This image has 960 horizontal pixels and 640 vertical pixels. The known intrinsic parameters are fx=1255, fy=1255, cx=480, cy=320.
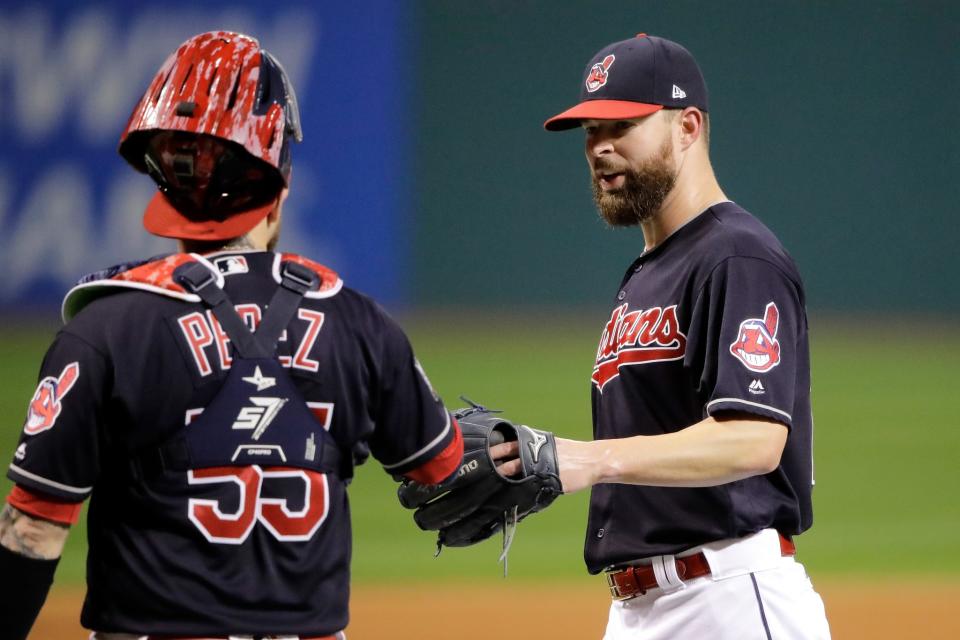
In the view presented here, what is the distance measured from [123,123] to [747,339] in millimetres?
12790

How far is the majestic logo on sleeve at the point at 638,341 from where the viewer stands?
308cm

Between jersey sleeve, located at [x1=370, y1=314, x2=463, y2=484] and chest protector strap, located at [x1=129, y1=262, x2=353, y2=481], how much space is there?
6.5 inches

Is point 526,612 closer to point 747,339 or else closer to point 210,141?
point 747,339

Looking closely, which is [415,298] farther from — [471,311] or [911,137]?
[911,137]

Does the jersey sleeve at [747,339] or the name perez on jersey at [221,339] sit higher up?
the name perez on jersey at [221,339]

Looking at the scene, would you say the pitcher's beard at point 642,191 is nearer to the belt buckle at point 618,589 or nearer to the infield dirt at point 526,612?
the belt buckle at point 618,589

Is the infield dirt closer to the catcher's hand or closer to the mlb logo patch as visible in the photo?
the catcher's hand

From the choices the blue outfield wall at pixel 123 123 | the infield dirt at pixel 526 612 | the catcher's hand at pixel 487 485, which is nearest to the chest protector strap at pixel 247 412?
the catcher's hand at pixel 487 485

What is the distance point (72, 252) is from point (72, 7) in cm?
283

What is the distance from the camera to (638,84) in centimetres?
326

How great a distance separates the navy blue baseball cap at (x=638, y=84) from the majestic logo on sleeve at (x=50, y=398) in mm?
1648

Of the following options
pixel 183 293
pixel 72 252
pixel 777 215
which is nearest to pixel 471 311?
pixel 777 215

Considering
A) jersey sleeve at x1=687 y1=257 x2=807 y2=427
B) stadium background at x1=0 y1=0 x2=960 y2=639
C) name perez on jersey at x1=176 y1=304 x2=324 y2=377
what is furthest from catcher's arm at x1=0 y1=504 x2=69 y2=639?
stadium background at x1=0 y1=0 x2=960 y2=639

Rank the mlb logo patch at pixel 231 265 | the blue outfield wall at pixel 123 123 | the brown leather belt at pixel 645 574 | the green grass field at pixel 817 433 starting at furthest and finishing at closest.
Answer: the blue outfield wall at pixel 123 123
the green grass field at pixel 817 433
the brown leather belt at pixel 645 574
the mlb logo patch at pixel 231 265
